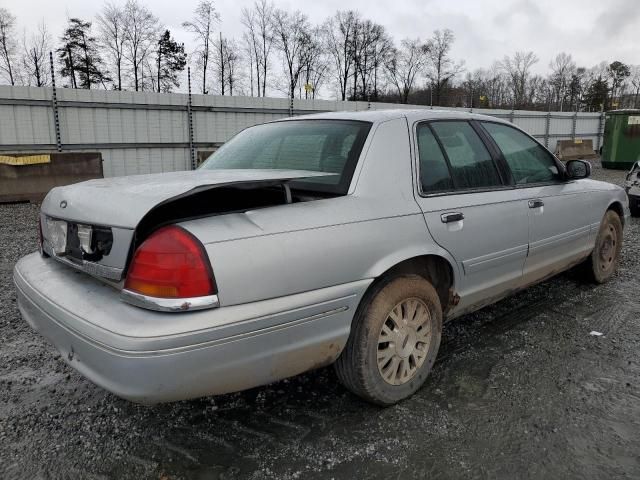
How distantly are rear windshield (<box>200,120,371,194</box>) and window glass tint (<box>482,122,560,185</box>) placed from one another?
Answer: 1.25m

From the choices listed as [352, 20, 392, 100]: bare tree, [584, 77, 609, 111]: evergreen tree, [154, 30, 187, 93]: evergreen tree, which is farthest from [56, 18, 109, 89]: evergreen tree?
[584, 77, 609, 111]: evergreen tree

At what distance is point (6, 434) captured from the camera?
2385mm

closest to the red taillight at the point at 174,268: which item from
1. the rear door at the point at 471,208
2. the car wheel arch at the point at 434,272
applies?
the car wheel arch at the point at 434,272

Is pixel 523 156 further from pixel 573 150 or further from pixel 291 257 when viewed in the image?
pixel 573 150

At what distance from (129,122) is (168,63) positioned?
1330 inches

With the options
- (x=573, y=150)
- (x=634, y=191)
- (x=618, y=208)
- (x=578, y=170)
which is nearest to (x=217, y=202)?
(x=578, y=170)

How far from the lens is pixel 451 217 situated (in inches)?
110

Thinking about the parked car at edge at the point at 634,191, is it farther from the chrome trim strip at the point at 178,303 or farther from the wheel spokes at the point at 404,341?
the chrome trim strip at the point at 178,303

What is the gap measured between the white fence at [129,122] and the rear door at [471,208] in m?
12.0

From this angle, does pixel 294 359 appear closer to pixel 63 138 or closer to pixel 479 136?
pixel 479 136

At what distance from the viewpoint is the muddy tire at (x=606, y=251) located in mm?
4547

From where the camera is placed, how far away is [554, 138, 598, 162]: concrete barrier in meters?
20.8

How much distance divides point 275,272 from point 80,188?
3.63ft

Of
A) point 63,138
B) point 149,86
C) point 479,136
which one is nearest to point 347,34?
point 149,86
